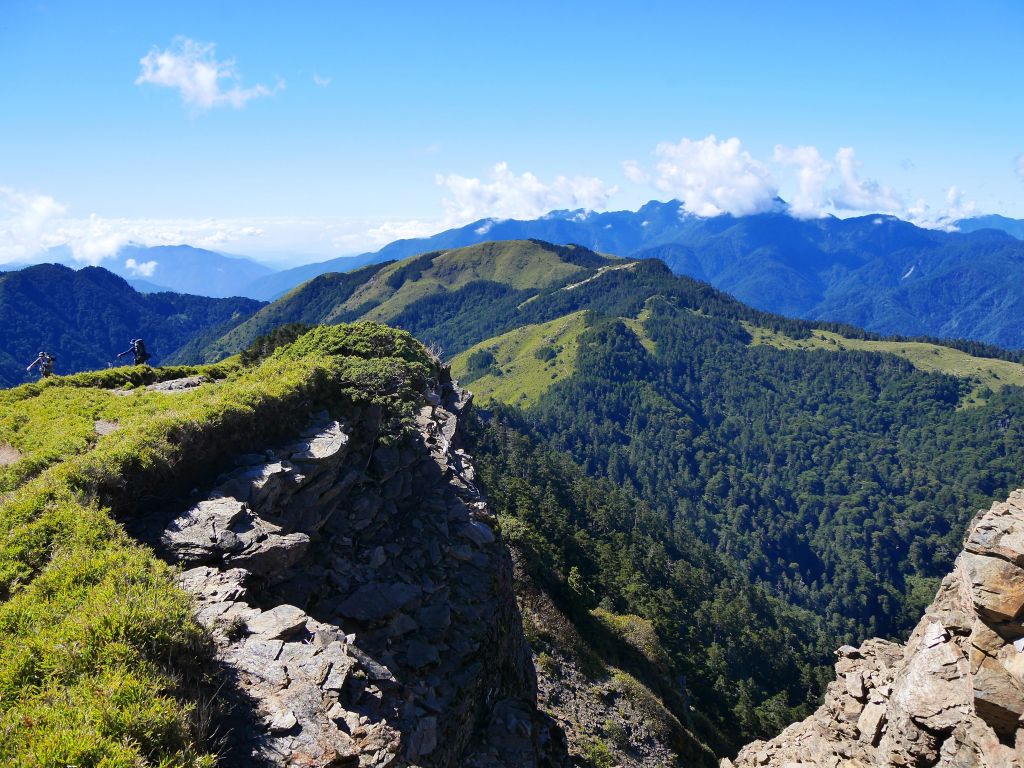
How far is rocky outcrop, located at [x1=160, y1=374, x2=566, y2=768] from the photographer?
10.9 metres

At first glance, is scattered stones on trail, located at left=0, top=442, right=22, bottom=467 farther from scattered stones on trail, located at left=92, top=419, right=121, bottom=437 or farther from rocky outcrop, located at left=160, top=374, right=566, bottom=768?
rocky outcrop, located at left=160, top=374, right=566, bottom=768

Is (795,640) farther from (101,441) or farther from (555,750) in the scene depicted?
(101,441)

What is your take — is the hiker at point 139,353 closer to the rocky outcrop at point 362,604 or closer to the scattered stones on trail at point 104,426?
the scattered stones on trail at point 104,426

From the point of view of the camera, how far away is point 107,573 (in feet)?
38.2

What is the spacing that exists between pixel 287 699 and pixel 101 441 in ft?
35.2

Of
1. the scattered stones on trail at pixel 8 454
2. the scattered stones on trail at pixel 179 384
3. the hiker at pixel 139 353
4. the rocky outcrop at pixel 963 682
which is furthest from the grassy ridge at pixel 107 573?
the rocky outcrop at pixel 963 682

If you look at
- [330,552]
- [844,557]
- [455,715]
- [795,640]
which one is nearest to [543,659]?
[455,715]

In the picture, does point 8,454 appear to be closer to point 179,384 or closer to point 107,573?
point 107,573

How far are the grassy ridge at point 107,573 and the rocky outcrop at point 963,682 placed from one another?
16864mm

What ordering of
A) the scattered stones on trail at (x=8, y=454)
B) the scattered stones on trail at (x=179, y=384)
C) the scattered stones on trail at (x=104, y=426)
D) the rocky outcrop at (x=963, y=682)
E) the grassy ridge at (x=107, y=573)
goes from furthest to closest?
the scattered stones on trail at (x=179, y=384) → the scattered stones on trail at (x=104, y=426) → the scattered stones on trail at (x=8, y=454) → the rocky outcrop at (x=963, y=682) → the grassy ridge at (x=107, y=573)

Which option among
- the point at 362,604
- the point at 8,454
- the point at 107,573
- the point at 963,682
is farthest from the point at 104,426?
the point at 963,682

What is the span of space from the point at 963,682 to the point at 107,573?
21.0 metres

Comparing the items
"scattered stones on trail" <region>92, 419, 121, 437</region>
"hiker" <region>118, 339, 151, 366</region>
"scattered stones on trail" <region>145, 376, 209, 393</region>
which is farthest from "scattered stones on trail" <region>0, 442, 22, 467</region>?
"hiker" <region>118, 339, 151, 366</region>

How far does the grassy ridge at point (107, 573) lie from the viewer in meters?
8.29
